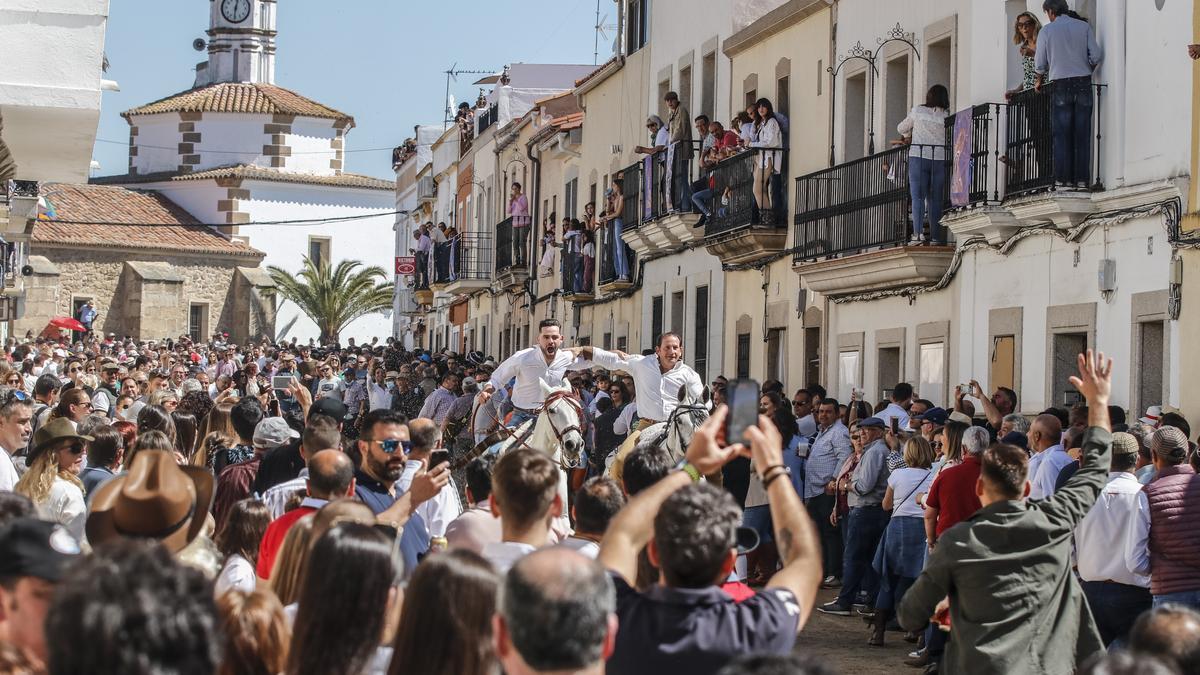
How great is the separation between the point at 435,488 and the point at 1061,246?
1147 centimetres

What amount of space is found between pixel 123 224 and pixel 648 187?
43.2 meters

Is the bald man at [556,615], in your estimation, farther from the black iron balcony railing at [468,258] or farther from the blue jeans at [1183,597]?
the black iron balcony railing at [468,258]

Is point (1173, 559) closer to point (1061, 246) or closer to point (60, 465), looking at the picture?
point (60, 465)

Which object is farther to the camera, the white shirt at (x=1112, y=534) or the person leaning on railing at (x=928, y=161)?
the person leaning on railing at (x=928, y=161)

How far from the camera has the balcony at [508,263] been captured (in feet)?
137

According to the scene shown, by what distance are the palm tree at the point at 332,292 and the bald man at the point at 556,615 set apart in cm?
6746

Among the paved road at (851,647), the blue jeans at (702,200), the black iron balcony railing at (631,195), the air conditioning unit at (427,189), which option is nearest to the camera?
the paved road at (851,647)

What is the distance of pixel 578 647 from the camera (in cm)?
418

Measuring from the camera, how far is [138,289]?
66375 mm

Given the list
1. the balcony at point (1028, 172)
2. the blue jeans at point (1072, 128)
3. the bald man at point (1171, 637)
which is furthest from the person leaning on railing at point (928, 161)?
the bald man at point (1171, 637)

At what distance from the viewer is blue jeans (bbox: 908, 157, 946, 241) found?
18.9 meters

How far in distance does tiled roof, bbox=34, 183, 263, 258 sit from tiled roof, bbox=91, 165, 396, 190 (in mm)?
1428

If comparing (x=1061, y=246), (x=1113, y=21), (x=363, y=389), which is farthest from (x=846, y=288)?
(x=363, y=389)

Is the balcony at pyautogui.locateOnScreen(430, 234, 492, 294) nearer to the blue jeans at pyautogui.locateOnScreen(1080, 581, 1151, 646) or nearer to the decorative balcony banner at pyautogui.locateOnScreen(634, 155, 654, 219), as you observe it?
the decorative balcony banner at pyautogui.locateOnScreen(634, 155, 654, 219)
